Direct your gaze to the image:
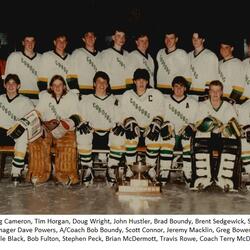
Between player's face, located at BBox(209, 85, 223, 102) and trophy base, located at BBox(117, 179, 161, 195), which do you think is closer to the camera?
trophy base, located at BBox(117, 179, 161, 195)

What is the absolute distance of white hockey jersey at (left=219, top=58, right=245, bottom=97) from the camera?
5254 mm

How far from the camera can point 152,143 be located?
4.93 meters

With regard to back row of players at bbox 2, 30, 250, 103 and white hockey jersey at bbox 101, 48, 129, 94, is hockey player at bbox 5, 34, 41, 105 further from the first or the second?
white hockey jersey at bbox 101, 48, 129, 94

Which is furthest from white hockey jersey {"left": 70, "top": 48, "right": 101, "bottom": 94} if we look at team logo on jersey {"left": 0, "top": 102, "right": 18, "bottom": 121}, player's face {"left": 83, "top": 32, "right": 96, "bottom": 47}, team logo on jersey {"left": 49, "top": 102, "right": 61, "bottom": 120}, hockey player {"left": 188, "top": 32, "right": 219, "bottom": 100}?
hockey player {"left": 188, "top": 32, "right": 219, "bottom": 100}

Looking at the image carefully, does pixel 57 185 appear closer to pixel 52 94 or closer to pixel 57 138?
pixel 57 138

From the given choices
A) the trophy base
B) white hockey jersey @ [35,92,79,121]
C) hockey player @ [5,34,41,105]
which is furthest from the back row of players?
the trophy base

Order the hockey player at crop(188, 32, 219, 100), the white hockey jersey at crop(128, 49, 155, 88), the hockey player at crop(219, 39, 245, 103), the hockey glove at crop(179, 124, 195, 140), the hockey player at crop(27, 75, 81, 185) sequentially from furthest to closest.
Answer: the white hockey jersey at crop(128, 49, 155, 88)
the hockey player at crop(188, 32, 219, 100)
the hockey player at crop(219, 39, 245, 103)
the hockey player at crop(27, 75, 81, 185)
the hockey glove at crop(179, 124, 195, 140)

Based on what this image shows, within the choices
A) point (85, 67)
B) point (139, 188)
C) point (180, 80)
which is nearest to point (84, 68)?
point (85, 67)

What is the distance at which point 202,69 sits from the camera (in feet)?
17.7

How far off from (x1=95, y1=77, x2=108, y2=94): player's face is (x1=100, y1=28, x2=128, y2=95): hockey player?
1.42ft

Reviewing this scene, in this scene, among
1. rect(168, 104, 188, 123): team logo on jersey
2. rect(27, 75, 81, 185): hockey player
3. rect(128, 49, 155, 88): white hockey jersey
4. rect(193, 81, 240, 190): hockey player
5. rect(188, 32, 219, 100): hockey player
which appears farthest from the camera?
rect(128, 49, 155, 88): white hockey jersey

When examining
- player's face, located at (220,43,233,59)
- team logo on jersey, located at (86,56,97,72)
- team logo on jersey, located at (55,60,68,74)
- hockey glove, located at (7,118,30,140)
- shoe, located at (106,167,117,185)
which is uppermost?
player's face, located at (220,43,233,59)

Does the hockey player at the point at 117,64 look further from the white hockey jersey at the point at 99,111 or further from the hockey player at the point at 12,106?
the hockey player at the point at 12,106

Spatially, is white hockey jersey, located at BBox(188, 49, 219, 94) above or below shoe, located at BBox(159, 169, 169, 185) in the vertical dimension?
above
